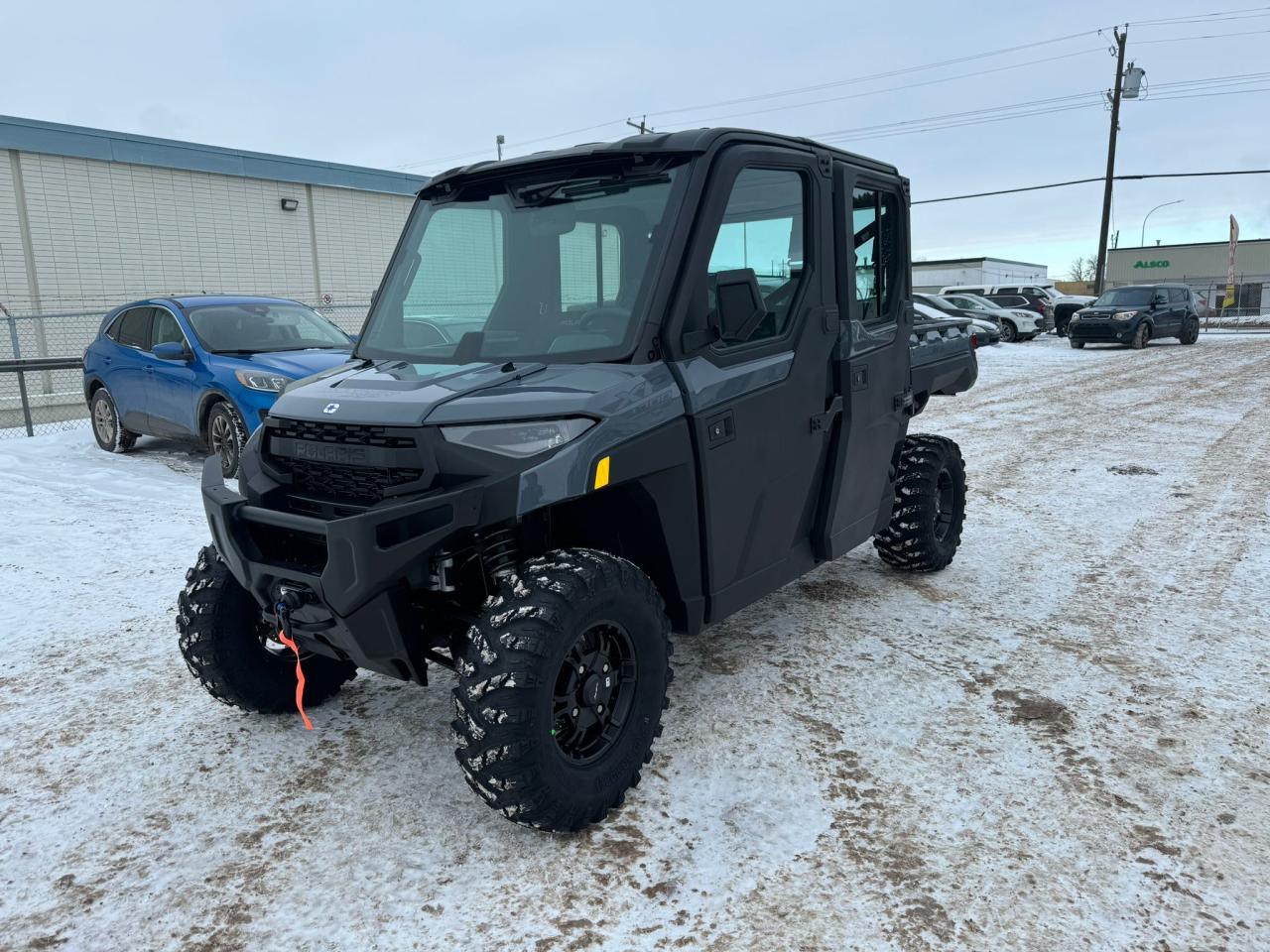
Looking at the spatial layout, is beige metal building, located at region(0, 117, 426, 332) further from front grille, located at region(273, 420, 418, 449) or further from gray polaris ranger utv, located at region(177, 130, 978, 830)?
front grille, located at region(273, 420, 418, 449)

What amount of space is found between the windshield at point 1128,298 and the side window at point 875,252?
72.9 ft

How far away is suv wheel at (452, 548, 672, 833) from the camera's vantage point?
8.93 feet

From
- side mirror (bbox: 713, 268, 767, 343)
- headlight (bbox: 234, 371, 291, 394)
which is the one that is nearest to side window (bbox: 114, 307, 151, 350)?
headlight (bbox: 234, 371, 291, 394)

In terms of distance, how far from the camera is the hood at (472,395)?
9.53 ft

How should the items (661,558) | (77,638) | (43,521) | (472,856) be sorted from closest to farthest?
(472,856) < (661,558) < (77,638) < (43,521)

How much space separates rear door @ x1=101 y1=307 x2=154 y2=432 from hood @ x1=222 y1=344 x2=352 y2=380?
1.46 meters

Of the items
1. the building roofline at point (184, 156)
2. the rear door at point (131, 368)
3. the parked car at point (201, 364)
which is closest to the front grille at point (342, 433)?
the parked car at point (201, 364)

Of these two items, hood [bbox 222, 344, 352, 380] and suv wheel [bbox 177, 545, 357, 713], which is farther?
hood [bbox 222, 344, 352, 380]

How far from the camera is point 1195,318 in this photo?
2586 centimetres

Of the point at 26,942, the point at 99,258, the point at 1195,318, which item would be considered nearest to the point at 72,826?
the point at 26,942

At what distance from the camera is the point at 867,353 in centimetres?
434

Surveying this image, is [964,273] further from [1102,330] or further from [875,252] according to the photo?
[875,252]

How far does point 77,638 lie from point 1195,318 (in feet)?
94.1

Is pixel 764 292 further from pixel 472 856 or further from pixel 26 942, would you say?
pixel 26 942
